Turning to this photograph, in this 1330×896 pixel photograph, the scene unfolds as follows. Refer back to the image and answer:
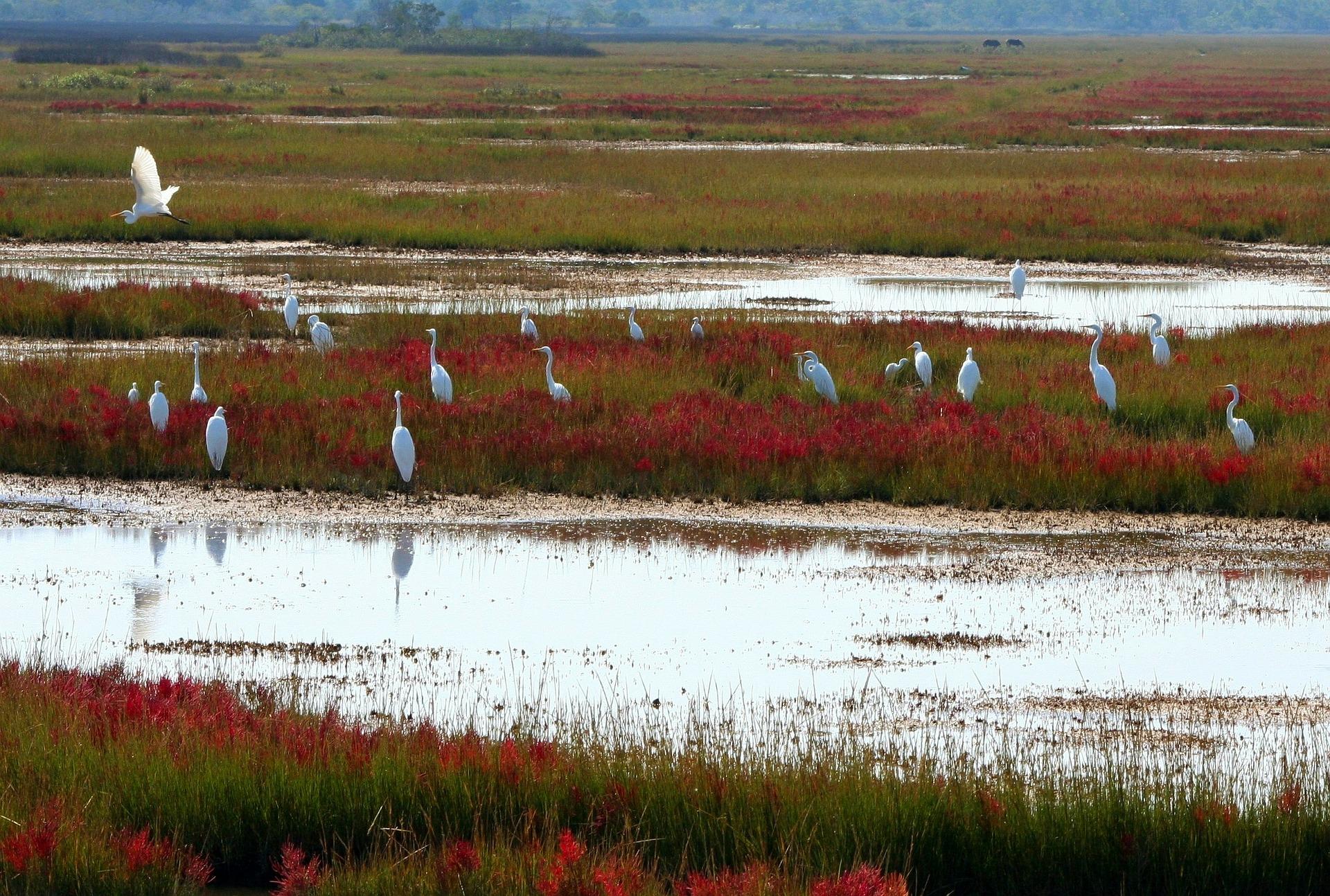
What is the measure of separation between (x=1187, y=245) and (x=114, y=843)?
81.6 ft

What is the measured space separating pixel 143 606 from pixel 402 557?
1845 mm

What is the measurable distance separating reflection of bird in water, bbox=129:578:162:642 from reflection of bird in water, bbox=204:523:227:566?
0.60 m

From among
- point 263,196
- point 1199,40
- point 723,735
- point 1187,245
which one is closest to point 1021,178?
point 1187,245

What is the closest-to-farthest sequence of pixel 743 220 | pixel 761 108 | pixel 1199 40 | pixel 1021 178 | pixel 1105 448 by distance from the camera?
pixel 1105 448
pixel 743 220
pixel 1021 178
pixel 761 108
pixel 1199 40

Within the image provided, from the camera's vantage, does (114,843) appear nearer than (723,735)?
Yes

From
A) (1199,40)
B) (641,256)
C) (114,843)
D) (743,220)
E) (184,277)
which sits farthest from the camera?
(1199,40)

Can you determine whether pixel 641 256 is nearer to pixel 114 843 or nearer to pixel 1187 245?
pixel 1187 245

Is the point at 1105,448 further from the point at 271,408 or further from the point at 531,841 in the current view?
the point at 531,841

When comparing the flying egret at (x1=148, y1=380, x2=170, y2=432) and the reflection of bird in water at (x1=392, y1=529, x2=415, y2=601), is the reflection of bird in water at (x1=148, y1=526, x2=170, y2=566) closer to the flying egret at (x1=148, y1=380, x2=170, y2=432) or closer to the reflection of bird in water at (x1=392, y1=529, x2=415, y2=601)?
the reflection of bird in water at (x1=392, y1=529, x2=415, y2=601)

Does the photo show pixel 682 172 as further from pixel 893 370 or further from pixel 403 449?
pixel 403 449

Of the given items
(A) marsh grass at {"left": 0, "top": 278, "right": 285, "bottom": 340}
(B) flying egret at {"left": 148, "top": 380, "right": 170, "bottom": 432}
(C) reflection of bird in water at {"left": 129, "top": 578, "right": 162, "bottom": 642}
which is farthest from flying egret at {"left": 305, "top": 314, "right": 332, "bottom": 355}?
(C) reflection of bird in water at {"left": 129, "top": 578, "right": 162, "bottom": 642}

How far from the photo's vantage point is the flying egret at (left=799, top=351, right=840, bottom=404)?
46.1ft

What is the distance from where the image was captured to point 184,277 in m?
22.8

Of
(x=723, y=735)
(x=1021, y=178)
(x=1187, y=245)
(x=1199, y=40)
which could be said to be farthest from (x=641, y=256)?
(x=1199, y=40)
